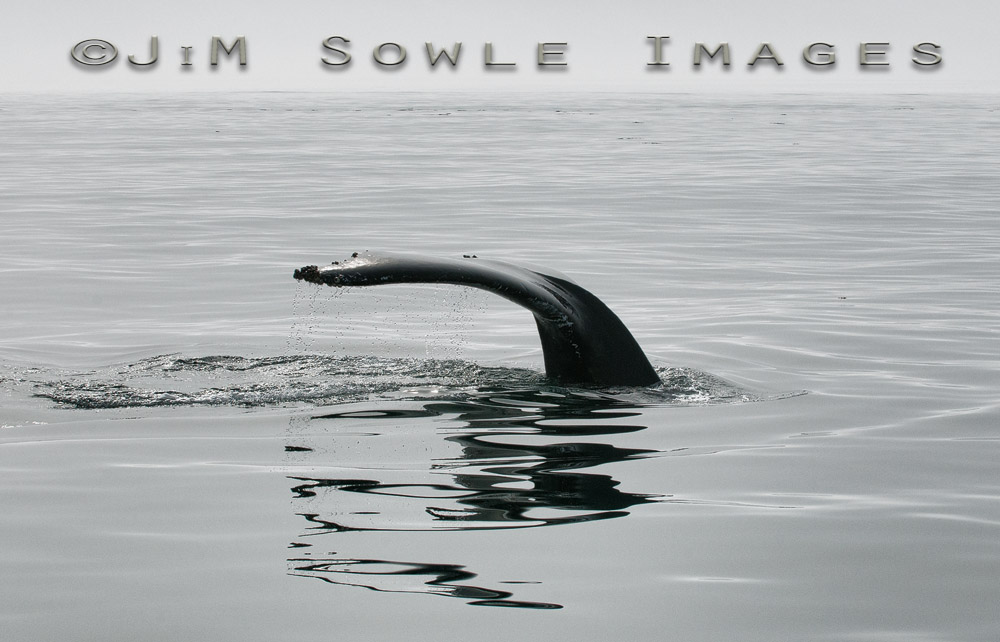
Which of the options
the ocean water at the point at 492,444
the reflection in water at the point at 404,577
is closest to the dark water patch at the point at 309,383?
the ocean water at the point at 492,444

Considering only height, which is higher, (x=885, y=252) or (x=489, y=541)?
(x=885, y=252)

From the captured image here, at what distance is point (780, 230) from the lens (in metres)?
17.1

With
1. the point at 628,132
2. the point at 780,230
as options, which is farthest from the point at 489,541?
the point at 628,132

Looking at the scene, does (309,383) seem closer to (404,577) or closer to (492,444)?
(492,444)

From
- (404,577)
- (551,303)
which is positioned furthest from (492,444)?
(404,577)

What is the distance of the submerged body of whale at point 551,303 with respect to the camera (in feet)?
17.7

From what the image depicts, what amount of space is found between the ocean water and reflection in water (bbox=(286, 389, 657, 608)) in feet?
0.06

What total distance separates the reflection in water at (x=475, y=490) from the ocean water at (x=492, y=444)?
0.8 inches

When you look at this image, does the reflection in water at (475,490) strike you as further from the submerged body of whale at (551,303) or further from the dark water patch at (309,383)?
the dark water patch at (309,383)

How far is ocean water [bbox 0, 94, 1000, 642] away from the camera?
3791 mm

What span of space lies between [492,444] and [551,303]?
74 cm

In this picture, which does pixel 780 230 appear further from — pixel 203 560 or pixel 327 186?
pixel 203 560

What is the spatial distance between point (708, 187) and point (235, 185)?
852 cm

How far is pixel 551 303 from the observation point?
5988 millimetres
